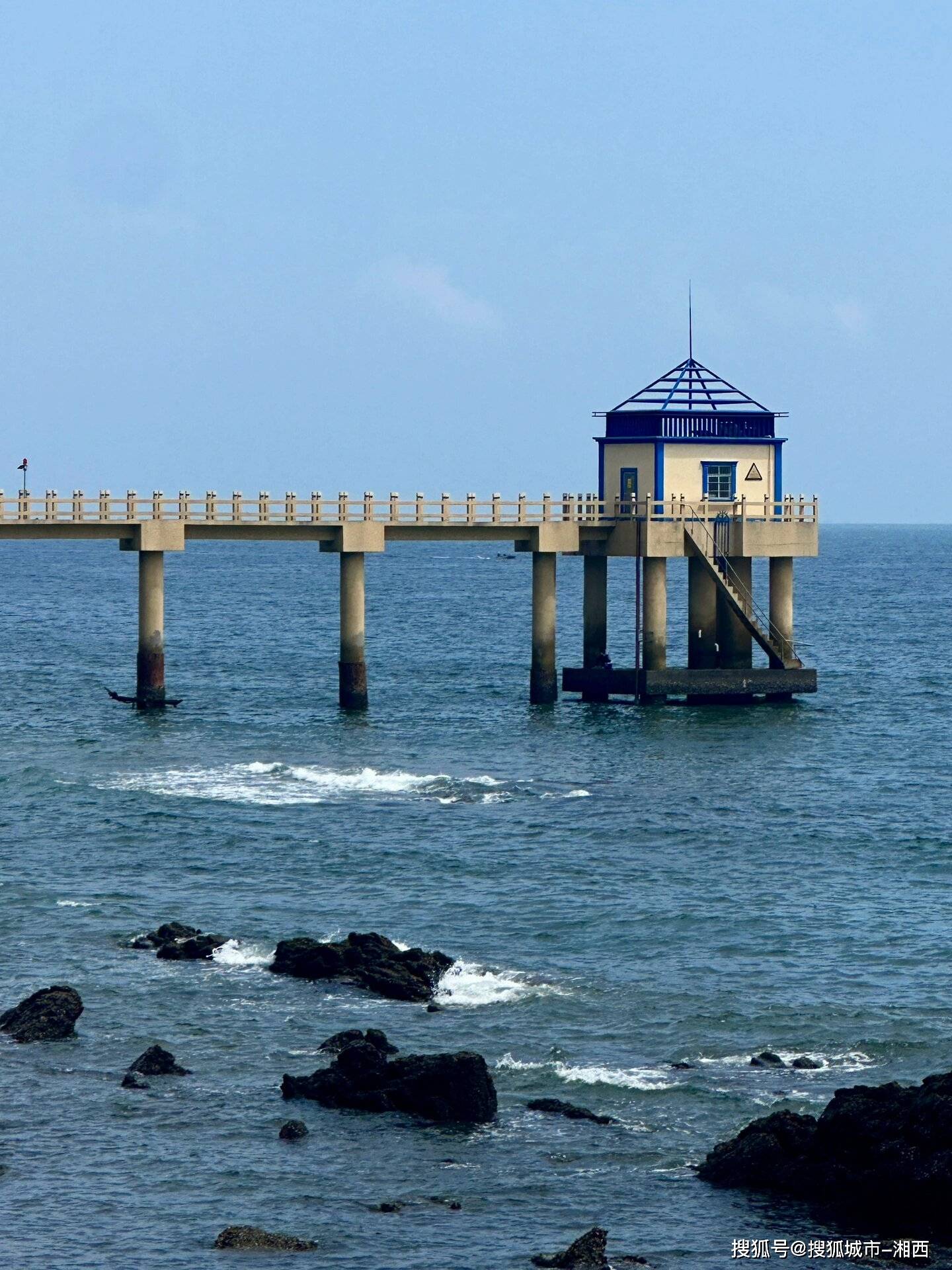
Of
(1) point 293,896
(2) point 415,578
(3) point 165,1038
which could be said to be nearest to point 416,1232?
(3) point 165,1038

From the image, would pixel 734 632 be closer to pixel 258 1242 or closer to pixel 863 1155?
pixel 863 1155

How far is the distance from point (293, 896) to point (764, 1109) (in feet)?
45.2

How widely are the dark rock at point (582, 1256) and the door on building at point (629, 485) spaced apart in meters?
43.3

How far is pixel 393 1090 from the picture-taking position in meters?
27.3

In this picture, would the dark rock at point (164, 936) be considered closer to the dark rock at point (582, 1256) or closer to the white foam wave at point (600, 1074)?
the white foam wave at point (600, 1074)

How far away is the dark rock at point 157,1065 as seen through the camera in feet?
94.3

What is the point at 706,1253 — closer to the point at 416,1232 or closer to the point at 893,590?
the point at 416,1232

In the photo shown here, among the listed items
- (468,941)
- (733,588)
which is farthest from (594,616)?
(468,941)

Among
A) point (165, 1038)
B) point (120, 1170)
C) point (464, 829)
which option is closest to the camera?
point (120, 1170)

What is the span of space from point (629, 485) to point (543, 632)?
5.31m

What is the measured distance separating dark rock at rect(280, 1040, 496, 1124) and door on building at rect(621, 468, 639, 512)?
38414 millimetres

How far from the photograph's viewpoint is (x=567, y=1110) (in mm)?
27188

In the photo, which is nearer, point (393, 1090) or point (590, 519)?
point (393, 1090)

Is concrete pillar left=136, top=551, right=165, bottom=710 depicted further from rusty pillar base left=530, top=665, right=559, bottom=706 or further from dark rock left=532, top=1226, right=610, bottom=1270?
dark rock left=532, top=1226, right=610, bottom=1270
